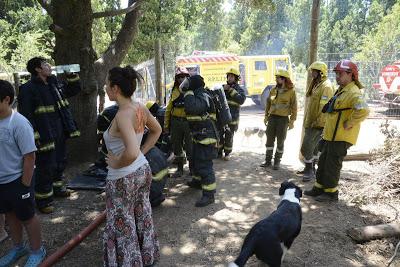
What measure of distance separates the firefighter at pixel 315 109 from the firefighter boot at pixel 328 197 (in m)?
0.84

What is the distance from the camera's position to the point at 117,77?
2.79 metres

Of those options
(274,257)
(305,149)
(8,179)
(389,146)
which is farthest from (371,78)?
(8,179)

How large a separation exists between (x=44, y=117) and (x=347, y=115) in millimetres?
3894

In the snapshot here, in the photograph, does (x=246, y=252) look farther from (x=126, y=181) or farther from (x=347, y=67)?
(x=347, y=67)

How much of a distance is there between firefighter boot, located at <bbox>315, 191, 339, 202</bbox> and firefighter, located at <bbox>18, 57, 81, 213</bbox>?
11.9 ft

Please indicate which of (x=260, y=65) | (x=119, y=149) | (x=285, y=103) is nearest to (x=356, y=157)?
(x=285, y=103)

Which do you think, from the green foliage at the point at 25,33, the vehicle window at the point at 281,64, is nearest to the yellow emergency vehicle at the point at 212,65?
the vehicle window at the point at 281,64

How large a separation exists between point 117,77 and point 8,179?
54.6 inches

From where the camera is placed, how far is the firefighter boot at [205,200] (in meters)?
4.83

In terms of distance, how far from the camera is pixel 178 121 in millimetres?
5781

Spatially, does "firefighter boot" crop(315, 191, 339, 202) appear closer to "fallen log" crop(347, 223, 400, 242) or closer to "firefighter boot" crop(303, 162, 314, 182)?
"firefighter boot" crop(303, 162, 314, 182)

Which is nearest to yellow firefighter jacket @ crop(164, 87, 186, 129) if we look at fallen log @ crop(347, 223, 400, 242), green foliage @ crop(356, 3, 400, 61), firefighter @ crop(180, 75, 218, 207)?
firefighter @ crop(180, 75, 218, 207)

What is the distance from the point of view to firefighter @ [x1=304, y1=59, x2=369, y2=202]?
4.60 m

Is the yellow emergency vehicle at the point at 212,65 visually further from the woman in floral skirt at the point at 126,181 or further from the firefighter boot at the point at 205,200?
the woman in floral skirt at the point at 126,181
